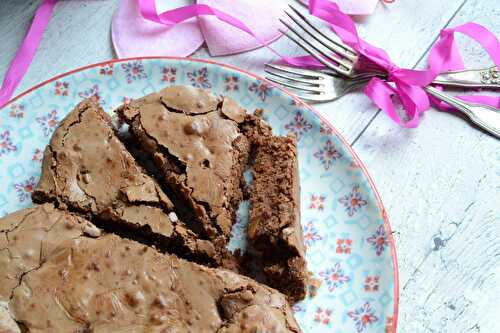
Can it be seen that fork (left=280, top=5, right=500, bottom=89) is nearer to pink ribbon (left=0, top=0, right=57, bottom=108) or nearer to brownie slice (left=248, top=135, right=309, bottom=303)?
A: brownie slice (left=248, top=135, right=309, bottom=303)

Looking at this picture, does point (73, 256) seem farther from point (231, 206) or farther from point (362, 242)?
point (362, 242)

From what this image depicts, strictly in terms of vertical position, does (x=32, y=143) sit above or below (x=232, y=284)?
below

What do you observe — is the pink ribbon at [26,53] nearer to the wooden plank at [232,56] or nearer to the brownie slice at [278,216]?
the wooden plank at [232,56]

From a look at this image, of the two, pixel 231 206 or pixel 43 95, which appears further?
pixel 43 95

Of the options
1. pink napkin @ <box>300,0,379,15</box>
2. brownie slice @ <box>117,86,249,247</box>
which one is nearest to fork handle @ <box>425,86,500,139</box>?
pink napkin @ <box>300,0,379,15</box>

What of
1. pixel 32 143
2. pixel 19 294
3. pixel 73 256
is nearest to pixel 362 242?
pixel 73 256

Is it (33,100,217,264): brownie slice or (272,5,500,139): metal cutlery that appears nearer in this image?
(33,100,217,264): brownie slice

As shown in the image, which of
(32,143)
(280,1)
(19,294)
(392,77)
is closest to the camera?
(19,294)
